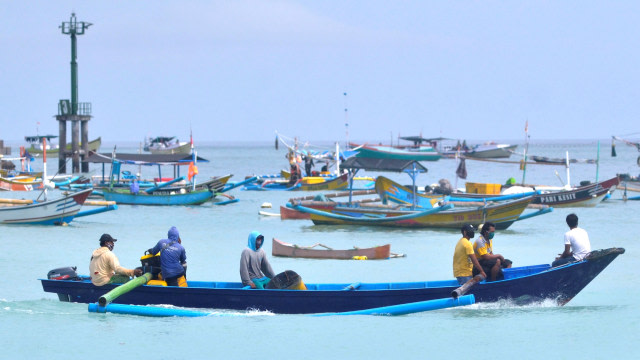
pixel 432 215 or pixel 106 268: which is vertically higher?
pixel 106 268

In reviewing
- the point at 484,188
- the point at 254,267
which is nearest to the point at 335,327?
the point at 254,267

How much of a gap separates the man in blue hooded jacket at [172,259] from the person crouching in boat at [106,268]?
1.67 ft

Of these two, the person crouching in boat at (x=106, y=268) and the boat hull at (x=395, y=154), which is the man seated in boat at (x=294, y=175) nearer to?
the boat hull at (x=395, y=154)

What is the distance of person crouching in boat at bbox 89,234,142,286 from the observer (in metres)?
13.4

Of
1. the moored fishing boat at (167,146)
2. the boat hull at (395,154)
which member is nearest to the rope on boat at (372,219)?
the boat hull at (395,154)

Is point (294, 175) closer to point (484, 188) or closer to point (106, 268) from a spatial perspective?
point (484, 188)

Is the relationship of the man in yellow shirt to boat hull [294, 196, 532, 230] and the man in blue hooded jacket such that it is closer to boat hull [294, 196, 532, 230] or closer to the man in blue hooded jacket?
the man in blue hooded jacket

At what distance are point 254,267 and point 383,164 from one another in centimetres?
1415

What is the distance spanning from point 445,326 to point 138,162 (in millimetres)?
27274

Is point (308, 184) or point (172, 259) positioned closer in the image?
point (172, 259)

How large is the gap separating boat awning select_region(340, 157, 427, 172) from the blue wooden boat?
12.9 meters

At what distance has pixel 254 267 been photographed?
1324 cm

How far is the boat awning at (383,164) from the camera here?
26.5 m

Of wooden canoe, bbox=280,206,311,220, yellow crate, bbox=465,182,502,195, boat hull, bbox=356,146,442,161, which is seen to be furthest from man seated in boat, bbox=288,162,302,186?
wooden canoe, bbox=280,206,311,220
